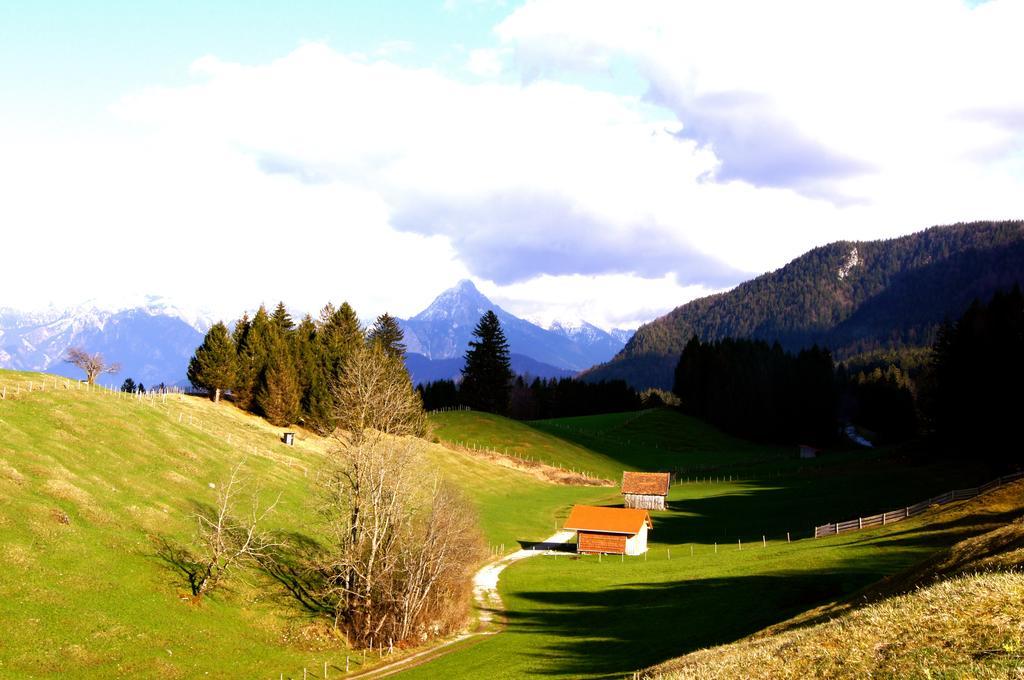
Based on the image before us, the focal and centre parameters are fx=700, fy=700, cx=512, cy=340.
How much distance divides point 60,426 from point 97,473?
906 cm

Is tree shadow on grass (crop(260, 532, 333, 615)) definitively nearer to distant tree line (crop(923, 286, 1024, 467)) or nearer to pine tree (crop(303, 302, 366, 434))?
pine tree (crop(303, 302, 366, 434))

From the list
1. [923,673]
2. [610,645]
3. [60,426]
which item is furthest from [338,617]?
[923,673]

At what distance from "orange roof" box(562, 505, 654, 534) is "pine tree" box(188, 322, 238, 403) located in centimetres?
5446

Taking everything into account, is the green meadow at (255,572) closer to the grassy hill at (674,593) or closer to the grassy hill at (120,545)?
the grassy hill at (120,545)

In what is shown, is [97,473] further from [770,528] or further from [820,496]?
[820,496]

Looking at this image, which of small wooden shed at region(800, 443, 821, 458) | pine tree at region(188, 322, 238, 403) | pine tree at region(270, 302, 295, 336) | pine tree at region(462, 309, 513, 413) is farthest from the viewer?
pine tree at region(462, 309, 513, 413)

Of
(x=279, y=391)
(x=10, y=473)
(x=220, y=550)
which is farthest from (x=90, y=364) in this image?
(x=220, y=550)

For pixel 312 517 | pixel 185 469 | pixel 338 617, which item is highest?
pixel 185 469

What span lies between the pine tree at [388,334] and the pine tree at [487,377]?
22.2 metres

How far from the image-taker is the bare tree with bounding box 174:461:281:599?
48469 millimetres

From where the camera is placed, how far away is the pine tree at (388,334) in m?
144

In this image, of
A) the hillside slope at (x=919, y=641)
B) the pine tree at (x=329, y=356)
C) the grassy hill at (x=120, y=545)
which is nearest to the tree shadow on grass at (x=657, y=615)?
the grassy hill at (x=120, y=545)

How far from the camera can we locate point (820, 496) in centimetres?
9719

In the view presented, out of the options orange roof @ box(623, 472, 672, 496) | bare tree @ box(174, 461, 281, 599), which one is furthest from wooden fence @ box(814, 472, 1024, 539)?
bare tree @ box(174, 461, 281, 599)
